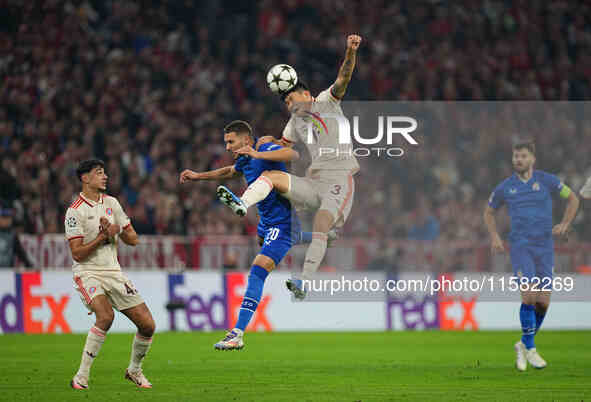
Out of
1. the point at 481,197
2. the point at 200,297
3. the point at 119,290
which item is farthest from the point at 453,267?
the point at 119,290

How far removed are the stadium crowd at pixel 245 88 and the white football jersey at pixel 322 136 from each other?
596cm

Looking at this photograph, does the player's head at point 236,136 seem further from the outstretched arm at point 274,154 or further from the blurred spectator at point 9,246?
the blurred spectator at point 9,246

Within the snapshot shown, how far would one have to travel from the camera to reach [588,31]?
28.9 metres

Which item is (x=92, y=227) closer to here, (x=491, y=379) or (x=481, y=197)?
(x=491, y=379)

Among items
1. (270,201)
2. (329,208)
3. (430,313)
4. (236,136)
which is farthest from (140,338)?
(430,313)

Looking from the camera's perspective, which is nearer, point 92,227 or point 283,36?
point 92,227

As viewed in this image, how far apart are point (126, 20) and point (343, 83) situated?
15.3 meters

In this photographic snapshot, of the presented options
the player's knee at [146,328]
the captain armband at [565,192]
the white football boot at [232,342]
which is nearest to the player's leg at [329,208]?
the white football boot at [232,342]

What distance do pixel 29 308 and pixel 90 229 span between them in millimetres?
9038

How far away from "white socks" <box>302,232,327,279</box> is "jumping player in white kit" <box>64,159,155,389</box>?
2.05 metres

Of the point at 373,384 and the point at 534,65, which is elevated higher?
the point at 534,65

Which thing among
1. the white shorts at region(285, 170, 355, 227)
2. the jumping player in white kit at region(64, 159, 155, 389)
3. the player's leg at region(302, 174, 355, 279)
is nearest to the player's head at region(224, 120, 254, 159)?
the white shorts at region(285, 170, 355, 227)

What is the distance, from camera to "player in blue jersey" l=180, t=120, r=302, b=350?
10766mm

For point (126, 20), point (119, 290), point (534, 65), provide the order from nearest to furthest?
1. point (119, 290)
2. point (126, 20)
3. point (534, 65)
